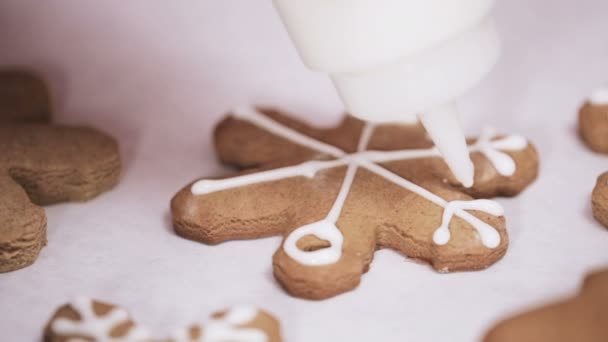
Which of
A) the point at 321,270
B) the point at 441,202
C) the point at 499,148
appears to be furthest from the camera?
the point at 499,148

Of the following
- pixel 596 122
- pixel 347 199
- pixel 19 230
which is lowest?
pixel 596 122

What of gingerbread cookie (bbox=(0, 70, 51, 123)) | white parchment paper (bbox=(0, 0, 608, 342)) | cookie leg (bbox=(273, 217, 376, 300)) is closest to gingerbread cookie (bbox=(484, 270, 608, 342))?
white parchment paper (bbox=(0, 0, 608, 342))

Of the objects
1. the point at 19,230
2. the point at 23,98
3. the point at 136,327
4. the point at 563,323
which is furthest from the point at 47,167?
the point at 563,323

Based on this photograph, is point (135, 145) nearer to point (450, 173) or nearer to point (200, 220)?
point (200, 220)

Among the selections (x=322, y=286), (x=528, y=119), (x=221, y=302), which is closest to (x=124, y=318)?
(x=221, y=302)

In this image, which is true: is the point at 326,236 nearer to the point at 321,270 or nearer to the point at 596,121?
the point at 321,270

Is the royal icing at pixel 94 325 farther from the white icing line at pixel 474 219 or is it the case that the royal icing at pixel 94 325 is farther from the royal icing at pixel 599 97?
the royal icing at pixel 599 97

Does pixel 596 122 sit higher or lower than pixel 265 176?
lower
